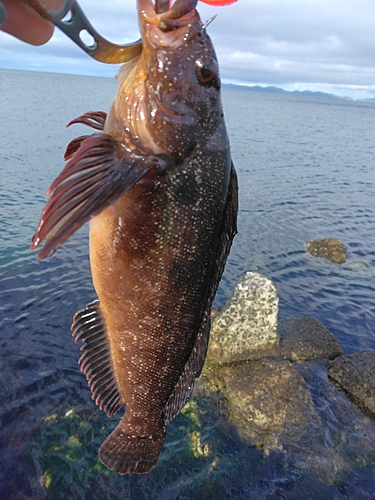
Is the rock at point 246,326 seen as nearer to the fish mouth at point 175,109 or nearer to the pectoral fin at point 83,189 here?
the fish mouth at point 175,109

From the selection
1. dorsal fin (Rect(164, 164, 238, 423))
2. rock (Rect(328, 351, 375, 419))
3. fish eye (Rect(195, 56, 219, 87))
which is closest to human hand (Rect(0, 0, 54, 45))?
fish eye (Rect(195, 56, 219, 87))

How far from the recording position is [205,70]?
9.14ft

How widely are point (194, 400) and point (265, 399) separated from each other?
1360 mm

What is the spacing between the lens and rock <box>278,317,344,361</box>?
947 cm

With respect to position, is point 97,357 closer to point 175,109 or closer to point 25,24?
point 175,109

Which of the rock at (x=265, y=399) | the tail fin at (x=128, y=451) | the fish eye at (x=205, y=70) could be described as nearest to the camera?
the fish eye at (x=205, y=70)

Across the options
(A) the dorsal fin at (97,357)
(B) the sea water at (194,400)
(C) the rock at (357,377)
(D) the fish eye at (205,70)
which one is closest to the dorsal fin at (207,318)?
(A) the dorsal fin at (97,357)

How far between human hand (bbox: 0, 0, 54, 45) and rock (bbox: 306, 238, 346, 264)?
48.4 ft

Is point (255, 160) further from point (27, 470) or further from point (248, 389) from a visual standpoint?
point (27, 470)

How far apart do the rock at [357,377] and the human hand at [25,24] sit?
8.37 m

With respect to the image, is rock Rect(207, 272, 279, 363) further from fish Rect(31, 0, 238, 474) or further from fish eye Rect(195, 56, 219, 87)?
fish eye Rect(195, 56, 219, 87)

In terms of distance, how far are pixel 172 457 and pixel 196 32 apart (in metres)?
6.39

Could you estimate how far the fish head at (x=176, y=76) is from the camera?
267cm

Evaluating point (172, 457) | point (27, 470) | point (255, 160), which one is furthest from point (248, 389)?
point (255, 160)
